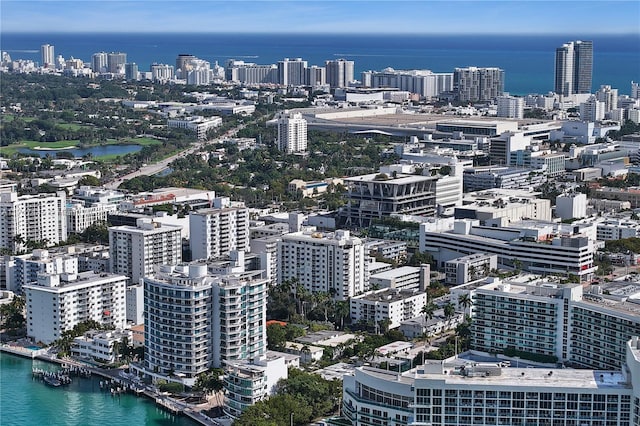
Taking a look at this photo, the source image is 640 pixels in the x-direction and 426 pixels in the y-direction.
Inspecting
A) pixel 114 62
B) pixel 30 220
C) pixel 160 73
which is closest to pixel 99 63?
pixel 114 62

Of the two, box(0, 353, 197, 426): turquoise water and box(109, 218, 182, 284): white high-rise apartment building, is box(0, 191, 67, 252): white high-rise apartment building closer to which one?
box(109, 218, 182, 284): white high-rise apartment building

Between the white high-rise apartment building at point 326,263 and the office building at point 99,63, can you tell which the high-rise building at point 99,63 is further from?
the white high-rise apartment building at point 326,263

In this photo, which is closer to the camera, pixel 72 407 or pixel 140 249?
pixel 72 407

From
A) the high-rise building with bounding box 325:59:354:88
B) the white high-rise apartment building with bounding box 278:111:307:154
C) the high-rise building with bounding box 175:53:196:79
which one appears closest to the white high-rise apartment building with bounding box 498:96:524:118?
the white high-rise apartment building with bounding box 278:111:307:154

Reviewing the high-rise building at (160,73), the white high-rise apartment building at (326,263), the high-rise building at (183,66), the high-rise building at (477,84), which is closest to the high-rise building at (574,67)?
the high-rise building at (477,84)

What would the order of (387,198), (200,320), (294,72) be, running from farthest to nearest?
(294,72)
(387,198)
(200,320)

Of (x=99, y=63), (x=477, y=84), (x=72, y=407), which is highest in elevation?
(x=99, y=63)

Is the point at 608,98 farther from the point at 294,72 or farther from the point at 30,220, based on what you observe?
the point at 30,220
